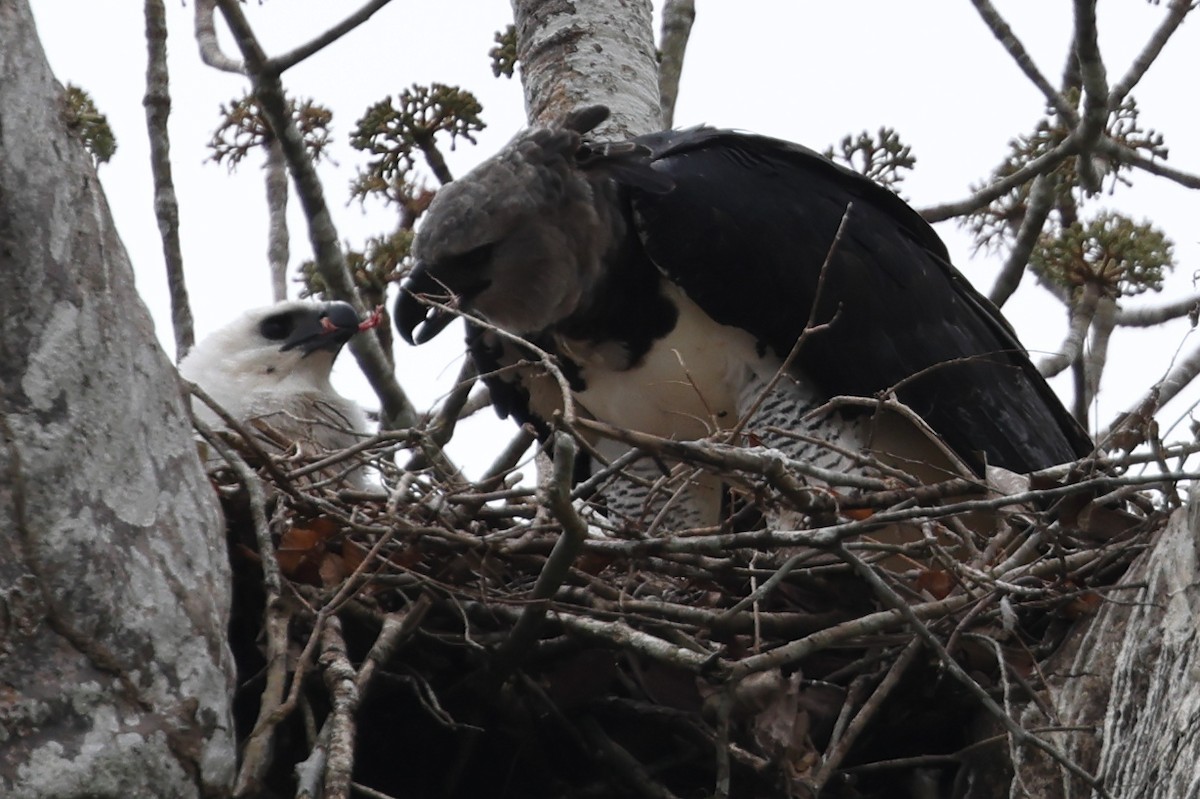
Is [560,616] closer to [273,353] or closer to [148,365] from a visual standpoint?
[148,365]

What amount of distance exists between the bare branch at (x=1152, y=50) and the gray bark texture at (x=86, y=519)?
3219 millimetres

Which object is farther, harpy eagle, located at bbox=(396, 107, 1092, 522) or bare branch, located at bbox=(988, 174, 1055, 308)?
bare branch, located at bbox=(988, 174, 1055, 308)

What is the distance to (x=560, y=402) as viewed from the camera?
15.2 feet

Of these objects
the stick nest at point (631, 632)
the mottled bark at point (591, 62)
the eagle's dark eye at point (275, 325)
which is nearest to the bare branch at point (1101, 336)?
the mottled bark at point (591, 62)

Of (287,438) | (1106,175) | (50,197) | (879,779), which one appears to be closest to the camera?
(50,197)

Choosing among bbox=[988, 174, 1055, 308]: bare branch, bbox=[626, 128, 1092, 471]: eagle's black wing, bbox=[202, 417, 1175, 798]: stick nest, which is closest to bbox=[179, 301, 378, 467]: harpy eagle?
bbox=[626, 128, 1092, 471]: eagle's black wing

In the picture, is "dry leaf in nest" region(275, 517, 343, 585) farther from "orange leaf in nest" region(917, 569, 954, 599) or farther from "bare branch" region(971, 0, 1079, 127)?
"bare branch" region(971, 0, 1079, 127)

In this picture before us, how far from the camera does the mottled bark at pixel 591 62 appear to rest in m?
5.08

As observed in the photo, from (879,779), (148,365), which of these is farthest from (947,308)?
(148,365)

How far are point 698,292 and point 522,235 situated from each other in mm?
506

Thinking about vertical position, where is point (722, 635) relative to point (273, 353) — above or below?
below

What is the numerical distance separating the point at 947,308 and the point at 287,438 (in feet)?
5.94

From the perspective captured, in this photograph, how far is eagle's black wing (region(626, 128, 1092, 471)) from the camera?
4289 millimetres

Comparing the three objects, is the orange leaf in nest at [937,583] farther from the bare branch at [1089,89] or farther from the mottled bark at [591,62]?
the mottled bark at [591,62]
